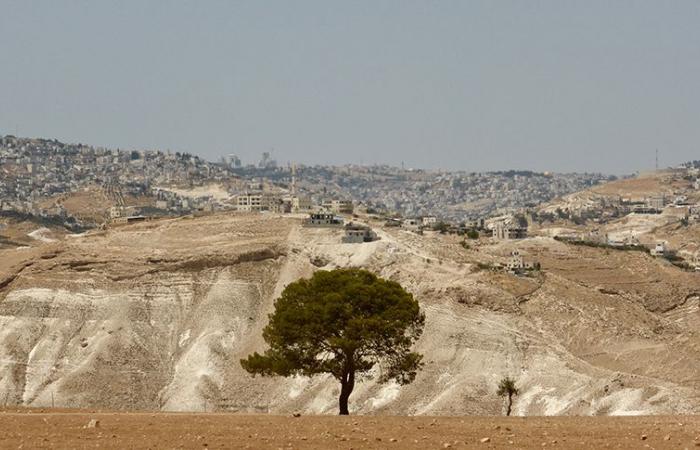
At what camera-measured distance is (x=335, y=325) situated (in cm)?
5488

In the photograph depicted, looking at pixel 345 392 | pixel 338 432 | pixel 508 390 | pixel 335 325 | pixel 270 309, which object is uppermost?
pixel 338 432

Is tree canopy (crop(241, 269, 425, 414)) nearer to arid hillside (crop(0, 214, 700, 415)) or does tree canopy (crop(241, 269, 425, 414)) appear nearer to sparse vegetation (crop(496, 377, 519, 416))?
sparse vegetation (crop(496, 377, 519, 416))

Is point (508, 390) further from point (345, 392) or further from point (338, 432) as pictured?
point (338, 432)

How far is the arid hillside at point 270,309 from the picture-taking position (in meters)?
88.8

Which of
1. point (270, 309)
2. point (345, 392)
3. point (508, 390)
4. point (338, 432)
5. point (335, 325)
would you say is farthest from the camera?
point (270, 309)

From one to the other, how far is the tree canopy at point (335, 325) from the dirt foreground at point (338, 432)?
15115 mm

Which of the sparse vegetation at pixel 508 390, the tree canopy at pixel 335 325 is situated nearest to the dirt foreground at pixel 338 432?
the tree canopy at pixel 335 325

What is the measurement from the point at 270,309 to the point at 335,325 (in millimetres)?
51983

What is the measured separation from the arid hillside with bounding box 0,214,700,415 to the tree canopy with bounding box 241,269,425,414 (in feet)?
87.4

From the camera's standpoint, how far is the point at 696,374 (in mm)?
93188

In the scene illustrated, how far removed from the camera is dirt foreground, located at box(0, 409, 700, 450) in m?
32.8

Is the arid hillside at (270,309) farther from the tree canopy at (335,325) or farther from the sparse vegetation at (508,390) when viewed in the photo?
the tree canopy at (335,325)

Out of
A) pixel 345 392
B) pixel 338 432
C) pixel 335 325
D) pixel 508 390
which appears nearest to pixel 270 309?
pixel 508 390

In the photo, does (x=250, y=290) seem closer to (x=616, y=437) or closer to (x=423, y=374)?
(x=423, y=374)
